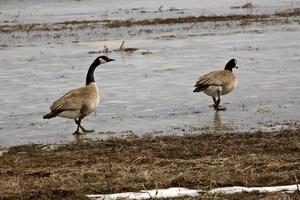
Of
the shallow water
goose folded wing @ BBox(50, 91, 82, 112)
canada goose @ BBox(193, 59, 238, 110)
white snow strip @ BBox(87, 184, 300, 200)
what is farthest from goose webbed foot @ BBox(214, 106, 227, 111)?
white snow strip @ BBox(87, 184, 300, 200)

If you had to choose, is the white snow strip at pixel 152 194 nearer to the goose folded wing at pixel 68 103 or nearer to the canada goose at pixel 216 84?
the goose folded wing at pixel 68 103

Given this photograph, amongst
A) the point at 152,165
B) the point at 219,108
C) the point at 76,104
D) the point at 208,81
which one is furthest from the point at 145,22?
the point at 152,165

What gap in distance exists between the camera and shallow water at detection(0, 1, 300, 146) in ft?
44.2

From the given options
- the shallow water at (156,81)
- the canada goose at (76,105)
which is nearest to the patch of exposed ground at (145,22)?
the shallow water at (156,81)

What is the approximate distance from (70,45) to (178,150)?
1993 cm

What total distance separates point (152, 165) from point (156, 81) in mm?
9558

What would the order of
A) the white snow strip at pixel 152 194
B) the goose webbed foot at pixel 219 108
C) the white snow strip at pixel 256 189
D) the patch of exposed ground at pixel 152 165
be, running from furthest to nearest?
the goose webbed foot at pixel 219 108 → the patch of exposed ground at pixel 152 165 → the white snow strip at pixel 256 189 → the white snow strip at pixel 152 194

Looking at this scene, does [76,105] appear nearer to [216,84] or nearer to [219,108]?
[219,108]

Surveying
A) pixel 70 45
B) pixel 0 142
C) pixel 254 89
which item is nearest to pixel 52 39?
pixel 70 45

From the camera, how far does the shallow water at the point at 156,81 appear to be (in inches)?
530

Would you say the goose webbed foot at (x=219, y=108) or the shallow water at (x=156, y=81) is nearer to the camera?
the shallow water at (x=156, y=81)

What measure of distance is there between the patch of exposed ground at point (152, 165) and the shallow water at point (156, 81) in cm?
129

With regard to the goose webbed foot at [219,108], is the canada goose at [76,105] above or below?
above

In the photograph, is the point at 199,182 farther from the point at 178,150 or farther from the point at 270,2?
the point at 270,2
